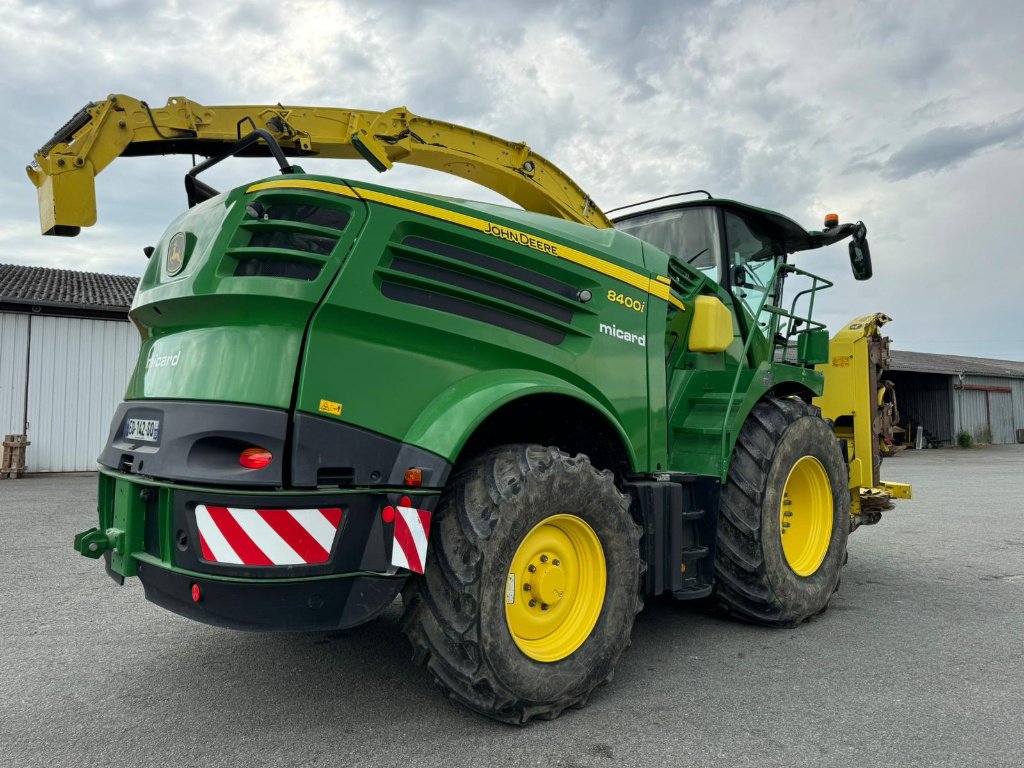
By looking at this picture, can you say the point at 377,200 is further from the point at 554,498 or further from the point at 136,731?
the point at 136,731

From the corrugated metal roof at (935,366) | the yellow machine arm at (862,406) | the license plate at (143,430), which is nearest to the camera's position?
the license plate at (143,430)

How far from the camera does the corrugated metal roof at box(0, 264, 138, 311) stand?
14.5 meters

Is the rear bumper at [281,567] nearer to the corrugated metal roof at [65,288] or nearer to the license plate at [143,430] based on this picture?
the license plate at [143,430]

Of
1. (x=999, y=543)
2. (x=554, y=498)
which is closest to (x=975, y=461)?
(x=999, y=543)

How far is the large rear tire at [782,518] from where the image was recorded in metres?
4.00

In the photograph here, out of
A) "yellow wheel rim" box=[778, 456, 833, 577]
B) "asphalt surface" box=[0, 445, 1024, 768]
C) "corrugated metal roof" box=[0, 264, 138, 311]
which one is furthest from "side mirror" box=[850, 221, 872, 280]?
"corrugated metal roof" box=[0, 264, 138, 311]

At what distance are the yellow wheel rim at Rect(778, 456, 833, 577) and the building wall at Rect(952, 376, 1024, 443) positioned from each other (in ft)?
92.5

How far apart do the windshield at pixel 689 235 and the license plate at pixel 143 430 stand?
315cm

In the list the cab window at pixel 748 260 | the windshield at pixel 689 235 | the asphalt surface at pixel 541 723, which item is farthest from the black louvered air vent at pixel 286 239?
the cab window at pixel 748 260

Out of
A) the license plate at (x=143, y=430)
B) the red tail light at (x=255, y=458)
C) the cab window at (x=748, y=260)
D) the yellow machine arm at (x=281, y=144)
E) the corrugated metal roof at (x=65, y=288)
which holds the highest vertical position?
the corrugated metal roof at (x=65, y=288)

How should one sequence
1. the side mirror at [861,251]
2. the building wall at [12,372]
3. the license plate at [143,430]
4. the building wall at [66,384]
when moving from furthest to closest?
the building wall at [66,384]
the building wall at [12,372]
the side mirror at [861,251]
the license plate at [143,430]

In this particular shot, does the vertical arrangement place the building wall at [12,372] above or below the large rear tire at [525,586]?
above

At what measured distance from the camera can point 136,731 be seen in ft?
9.11

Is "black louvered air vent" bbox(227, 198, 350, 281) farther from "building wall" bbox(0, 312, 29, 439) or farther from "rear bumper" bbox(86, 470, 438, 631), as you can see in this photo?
"building wall" bbox(0, 312, 29, 439)
